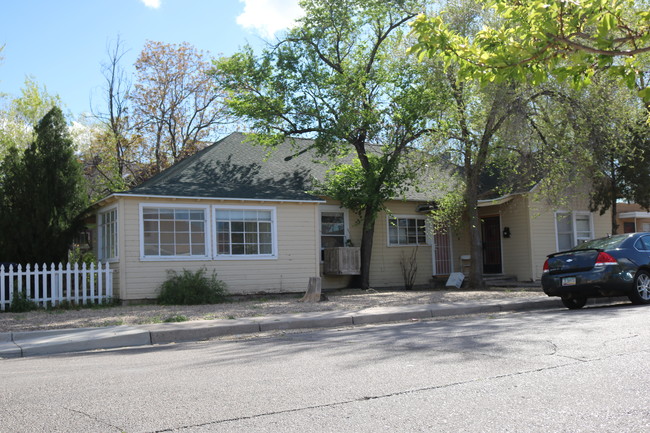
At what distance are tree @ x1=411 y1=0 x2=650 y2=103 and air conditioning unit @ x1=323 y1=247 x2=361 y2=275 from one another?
1233 cm

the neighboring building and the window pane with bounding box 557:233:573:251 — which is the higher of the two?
the neighboring building

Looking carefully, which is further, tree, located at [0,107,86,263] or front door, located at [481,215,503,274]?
front door, located at [481,215,503,274]

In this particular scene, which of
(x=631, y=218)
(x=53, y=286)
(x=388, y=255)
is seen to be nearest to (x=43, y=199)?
(x=53, y=286)

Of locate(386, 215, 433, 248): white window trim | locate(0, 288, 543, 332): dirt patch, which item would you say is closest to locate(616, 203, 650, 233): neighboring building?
locate(386, 215, 433, 248): white window trim

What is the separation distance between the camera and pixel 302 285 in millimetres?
18062

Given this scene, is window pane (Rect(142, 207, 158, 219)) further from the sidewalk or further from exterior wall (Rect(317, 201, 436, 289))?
exterior wall (Rect(317, 201, 436, 289))

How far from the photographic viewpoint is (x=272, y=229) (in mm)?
17703

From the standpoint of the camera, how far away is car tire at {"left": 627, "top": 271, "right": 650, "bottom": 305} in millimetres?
12289

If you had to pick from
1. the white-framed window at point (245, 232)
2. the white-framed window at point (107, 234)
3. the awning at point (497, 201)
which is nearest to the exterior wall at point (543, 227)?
the awning at point (497, 201)

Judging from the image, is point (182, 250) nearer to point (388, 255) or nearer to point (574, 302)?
point (388, 255)

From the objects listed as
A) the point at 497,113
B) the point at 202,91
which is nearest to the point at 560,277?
the point at 497,113

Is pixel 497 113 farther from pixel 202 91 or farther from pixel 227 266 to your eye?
pixel 202 91

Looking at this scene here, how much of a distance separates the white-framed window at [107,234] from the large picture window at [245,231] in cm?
273

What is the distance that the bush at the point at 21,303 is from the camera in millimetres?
14062
